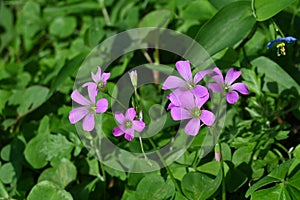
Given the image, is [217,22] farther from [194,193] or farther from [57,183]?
[57,183]

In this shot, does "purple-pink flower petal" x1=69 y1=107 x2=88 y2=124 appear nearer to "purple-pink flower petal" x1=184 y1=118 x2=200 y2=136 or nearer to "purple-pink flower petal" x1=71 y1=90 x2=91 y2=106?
"purple-pink flower petal" x1=71 y1=90 x2=91 y2=106

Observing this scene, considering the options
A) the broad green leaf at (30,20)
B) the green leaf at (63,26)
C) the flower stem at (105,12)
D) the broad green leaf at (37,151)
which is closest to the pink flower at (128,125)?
the broad green leaf at (37,151)

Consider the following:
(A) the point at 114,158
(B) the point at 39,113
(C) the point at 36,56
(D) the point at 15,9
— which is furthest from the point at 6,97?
(D) the point at 15,9

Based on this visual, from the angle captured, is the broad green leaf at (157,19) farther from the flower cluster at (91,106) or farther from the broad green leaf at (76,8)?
the flower cluster at (91,106)

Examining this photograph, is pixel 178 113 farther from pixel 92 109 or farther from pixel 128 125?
pixel 92 109

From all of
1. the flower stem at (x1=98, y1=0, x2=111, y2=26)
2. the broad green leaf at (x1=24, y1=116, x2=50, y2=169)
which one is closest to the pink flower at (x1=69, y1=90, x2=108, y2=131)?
the broad green leaf at (x1=24, y1=116, x2=50, y2=169)

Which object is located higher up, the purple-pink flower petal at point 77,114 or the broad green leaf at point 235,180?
the purple-pink flower petal at point 77,114

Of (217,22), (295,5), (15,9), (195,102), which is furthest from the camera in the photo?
(15,9)
